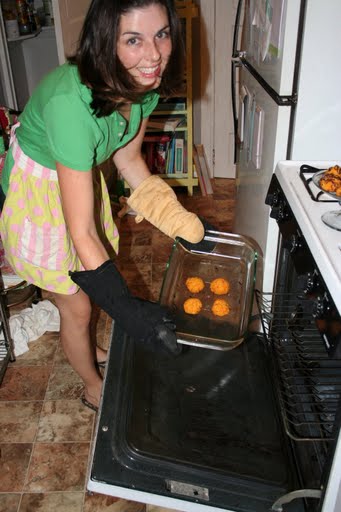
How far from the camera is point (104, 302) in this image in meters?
0.98

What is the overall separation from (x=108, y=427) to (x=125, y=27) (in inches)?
29.4

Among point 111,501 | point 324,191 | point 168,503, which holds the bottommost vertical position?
point 111,501

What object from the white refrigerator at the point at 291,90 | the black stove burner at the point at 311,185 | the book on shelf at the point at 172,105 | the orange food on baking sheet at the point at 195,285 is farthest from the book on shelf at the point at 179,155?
the black stove burner at the point at 311,185

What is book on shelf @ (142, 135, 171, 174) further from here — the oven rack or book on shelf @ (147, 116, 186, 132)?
the oven rack

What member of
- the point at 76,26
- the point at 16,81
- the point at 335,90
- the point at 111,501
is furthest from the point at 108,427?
the point at 16,81

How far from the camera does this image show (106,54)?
2.93ft

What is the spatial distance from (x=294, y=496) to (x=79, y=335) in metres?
0.82

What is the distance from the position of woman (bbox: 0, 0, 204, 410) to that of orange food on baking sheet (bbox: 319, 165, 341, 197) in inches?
13.5

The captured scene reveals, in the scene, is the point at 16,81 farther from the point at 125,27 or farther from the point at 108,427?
the point at 108,427

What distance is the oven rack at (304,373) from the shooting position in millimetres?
912

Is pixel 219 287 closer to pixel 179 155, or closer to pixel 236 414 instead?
pixel 236 414

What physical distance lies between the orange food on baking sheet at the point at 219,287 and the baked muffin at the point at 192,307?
7 cm

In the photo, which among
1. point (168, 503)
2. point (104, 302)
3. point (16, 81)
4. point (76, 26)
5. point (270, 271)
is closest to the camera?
point (168, 503)

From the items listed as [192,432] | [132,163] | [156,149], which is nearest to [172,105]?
[156,149]
